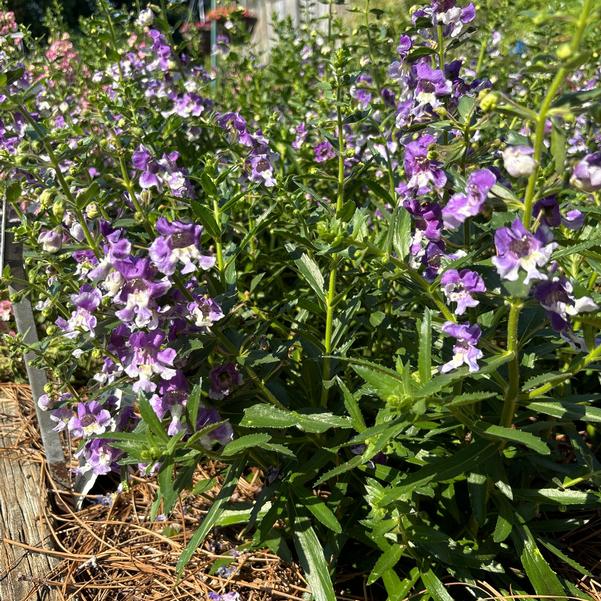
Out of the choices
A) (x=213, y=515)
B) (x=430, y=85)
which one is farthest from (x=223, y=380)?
(x=430, y=85)

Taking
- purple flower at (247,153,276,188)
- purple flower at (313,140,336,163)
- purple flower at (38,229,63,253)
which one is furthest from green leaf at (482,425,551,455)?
purple flower at (313,140,336,163)

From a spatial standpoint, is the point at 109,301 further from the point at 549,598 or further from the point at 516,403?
the point at 549,598

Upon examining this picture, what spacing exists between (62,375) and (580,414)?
5.66 feet

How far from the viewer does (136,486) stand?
2.79m

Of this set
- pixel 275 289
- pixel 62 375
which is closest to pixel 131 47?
pixel 275 289

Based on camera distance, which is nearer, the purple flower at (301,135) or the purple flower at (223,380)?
the purple flower at (223,380)

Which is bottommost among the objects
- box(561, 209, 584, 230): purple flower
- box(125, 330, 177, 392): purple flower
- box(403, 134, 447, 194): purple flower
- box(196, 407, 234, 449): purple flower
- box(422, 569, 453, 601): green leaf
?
box(422, 569, 453, 601): green leaf

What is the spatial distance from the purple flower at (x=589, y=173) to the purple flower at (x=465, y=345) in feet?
1.39

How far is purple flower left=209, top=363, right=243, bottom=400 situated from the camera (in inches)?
78.4

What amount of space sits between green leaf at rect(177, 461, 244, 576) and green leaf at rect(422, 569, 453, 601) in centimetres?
62

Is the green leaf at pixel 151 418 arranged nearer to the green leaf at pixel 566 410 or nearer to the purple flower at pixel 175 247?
the purple flower at pixel 175 247

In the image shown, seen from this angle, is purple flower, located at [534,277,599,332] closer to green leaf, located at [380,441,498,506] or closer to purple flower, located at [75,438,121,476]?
green leaf, located at [380,441,498,506]

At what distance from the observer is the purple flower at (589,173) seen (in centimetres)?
133

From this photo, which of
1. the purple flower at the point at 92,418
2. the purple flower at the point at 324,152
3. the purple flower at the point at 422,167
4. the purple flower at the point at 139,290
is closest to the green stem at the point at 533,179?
A: the purple flower at the point at 422,167
